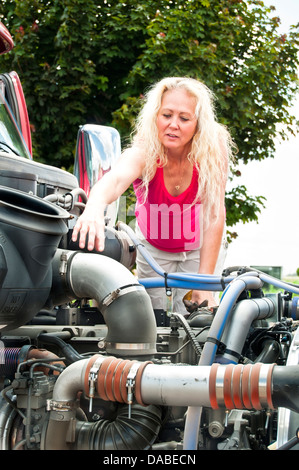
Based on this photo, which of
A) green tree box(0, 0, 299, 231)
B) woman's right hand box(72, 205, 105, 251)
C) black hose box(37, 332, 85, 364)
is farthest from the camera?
green tree box(0, 0, 299, 231)

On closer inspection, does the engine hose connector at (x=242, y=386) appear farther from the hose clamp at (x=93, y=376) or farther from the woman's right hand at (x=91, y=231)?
the woman's right hand at (x=91, y=231)

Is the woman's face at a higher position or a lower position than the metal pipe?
higher

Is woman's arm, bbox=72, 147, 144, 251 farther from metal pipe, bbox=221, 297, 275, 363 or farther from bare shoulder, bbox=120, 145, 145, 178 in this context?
metal pipe, bbox=221, 297, 275, 363

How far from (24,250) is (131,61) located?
1105 cm

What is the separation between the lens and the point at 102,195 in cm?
293

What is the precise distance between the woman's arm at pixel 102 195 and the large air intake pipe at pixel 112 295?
0.48 feet

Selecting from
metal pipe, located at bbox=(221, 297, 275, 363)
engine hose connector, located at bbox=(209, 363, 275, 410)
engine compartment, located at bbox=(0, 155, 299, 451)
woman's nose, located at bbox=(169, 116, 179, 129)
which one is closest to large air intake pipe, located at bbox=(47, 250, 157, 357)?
engine compartment, located at bbox=(0, 155, 299, 451)

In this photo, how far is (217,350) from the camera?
228 cm

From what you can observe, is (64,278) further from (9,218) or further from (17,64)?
(17,64)

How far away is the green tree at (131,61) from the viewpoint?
1127 centimetres

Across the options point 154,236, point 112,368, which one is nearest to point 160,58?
point 154,236

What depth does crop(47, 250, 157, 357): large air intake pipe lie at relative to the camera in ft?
7.26

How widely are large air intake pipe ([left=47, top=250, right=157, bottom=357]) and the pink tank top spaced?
44.3 inches

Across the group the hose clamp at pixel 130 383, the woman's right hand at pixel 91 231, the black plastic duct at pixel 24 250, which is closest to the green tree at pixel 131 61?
the woman's right hand at pixel 91 231
